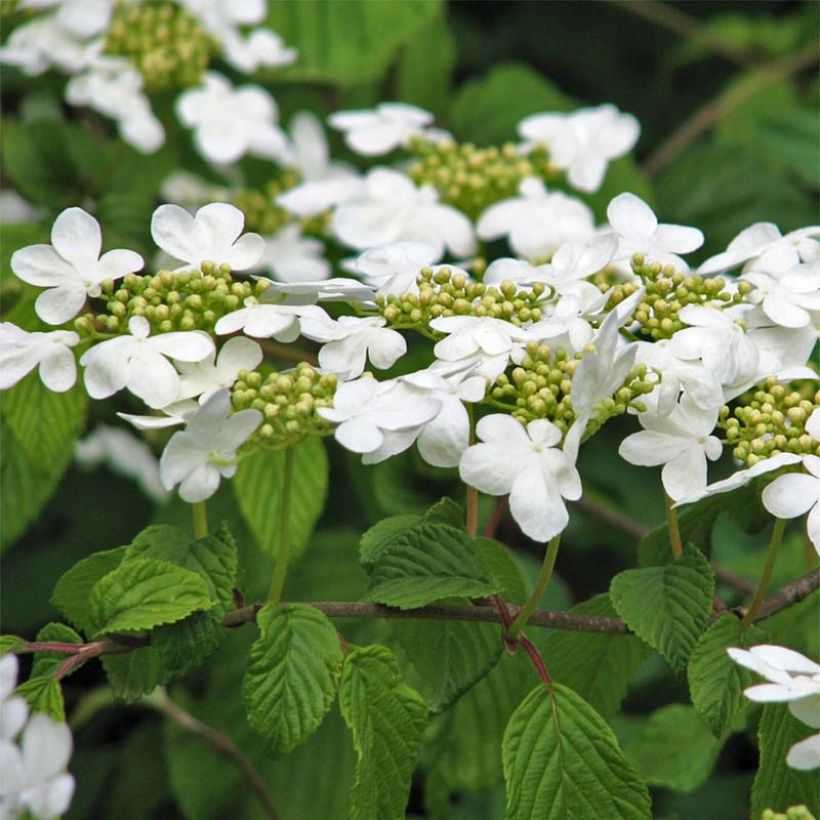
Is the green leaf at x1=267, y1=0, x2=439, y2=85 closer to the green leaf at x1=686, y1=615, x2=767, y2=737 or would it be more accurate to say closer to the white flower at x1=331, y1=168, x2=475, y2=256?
the white flower at x1=331, y1=168, x2=475, y2=256

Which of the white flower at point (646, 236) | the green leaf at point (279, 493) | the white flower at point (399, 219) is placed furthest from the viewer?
the white flower at point (399, 219)

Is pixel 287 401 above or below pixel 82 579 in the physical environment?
above

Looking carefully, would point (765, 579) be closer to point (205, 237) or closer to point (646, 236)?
point (646, 236)

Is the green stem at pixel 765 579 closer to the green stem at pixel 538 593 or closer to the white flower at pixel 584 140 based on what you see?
the green stem at pixel 538 593

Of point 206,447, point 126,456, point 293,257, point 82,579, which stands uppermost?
point 206,447

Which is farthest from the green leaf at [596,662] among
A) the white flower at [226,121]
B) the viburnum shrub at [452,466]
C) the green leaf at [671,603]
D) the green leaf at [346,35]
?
the green leaf at [346,35]

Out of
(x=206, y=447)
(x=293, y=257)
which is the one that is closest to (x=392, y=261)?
(x=206, y=447)
